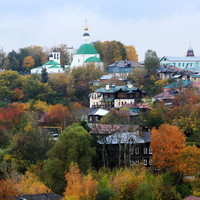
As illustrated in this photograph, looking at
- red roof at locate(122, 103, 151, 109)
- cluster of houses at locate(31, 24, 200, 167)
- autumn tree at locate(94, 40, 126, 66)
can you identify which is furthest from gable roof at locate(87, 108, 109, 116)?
autumn tree at locate(94, 40, 126, 66)

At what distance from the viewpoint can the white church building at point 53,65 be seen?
2625 inches

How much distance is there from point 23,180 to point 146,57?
1222 inches

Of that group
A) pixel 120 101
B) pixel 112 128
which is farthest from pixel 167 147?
pixel 120 101

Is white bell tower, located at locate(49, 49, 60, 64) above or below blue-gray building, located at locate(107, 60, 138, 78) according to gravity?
above

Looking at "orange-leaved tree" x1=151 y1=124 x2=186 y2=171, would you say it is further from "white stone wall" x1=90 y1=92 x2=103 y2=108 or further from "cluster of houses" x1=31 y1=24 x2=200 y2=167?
"white stone wall" x1=90 y1=92 x2=103 y2=108

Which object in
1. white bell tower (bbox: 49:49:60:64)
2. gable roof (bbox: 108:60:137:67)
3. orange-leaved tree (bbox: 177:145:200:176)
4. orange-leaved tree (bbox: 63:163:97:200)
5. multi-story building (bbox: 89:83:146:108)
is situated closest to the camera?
orange-leaved tree (bbox: 63:163:97:200)

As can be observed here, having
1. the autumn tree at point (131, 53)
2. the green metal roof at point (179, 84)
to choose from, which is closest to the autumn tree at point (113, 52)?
the autumn tree at point (131, 53)

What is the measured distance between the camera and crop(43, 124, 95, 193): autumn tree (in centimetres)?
3036

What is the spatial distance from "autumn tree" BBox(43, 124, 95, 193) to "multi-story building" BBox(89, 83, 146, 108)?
17420 millimetres

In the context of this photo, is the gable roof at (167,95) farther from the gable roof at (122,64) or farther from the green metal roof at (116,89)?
the gable roof at (122,64)

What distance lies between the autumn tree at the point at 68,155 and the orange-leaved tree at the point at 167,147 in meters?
3.62

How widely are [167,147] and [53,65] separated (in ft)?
123

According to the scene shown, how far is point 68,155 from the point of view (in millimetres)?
31234

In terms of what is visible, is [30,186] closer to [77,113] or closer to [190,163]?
[190,163]
